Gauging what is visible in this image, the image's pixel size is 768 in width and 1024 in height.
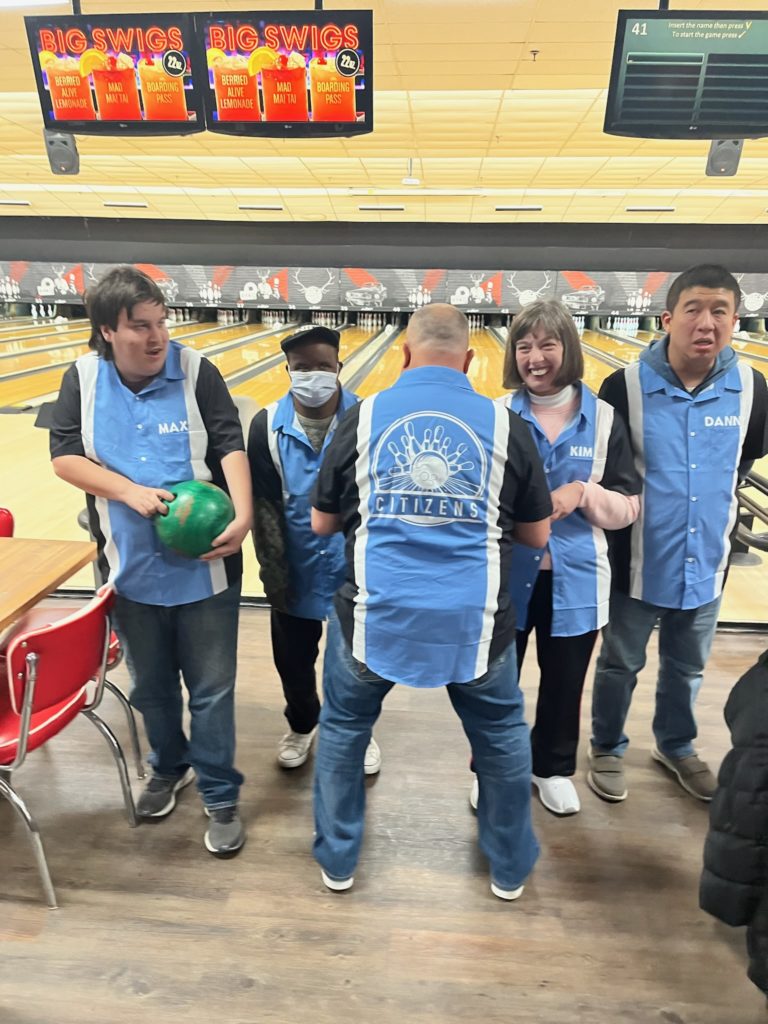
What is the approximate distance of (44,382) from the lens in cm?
675

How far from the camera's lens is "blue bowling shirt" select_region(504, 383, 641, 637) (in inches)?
55.7

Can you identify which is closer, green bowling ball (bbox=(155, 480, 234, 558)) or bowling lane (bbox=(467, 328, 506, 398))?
green bowling ball (bbox=(155, 480, 234, 558))

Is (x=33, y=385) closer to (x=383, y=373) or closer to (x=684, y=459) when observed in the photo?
(x=383, y=373)

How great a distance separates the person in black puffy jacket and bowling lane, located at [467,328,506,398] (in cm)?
410

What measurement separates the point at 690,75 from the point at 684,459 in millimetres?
1973

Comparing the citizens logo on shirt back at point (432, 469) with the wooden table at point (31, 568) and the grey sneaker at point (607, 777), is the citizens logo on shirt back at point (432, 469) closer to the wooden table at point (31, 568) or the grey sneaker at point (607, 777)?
the wooden table at point (31, 568)

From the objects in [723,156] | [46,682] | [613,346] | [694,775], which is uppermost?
[723,156]

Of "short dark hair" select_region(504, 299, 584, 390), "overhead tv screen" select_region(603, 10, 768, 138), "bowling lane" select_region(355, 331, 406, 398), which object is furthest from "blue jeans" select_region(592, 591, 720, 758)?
"bowling lane" select_region(355, 331, 406, 398)

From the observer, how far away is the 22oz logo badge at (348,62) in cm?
259

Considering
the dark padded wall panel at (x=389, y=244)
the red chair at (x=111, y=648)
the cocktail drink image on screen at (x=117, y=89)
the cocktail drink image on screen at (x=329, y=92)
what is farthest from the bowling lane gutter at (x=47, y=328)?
the red chair at (x=111, y=648)

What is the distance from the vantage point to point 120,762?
157 centimetres

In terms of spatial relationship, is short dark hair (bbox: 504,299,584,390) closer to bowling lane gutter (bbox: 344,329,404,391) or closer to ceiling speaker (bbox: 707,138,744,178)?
ceiling speaker (bbox: 707,138,744,178)

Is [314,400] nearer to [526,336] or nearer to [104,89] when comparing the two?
[526,336]

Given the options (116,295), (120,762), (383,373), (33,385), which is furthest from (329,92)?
(33,385)
